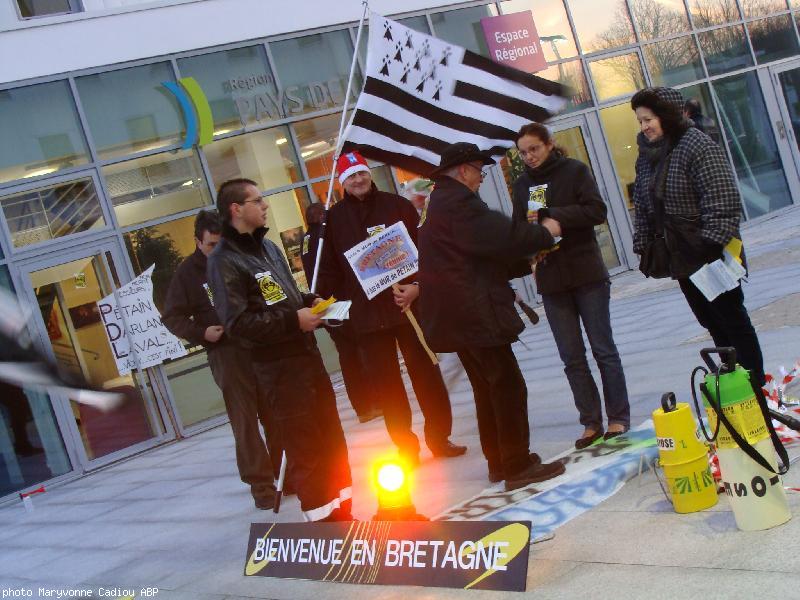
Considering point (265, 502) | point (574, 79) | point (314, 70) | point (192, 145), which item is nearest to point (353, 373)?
point (265, 502)

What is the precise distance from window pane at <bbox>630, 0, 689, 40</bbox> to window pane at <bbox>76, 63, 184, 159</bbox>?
26.0ft

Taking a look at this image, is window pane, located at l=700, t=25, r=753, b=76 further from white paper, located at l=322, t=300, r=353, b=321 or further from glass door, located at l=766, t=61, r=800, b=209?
white paper, located at l=322, t=300, r=353, b=321

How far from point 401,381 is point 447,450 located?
52 centimetres

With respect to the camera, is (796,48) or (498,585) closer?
(498,585)

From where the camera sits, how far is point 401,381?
6.32 m

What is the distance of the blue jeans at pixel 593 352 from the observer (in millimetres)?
5637

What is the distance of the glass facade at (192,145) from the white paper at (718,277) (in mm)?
5178

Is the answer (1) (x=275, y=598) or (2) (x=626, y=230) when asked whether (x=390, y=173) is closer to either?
(2) (x=626, y=230)

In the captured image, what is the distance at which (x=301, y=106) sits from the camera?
13.3 metres

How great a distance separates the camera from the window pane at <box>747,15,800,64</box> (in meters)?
17.9

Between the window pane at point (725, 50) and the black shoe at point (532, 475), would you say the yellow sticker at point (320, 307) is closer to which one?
the black shoe at point (532, 475)

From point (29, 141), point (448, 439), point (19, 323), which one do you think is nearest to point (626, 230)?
point (29, 141)

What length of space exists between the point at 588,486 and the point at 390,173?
9.47 metres

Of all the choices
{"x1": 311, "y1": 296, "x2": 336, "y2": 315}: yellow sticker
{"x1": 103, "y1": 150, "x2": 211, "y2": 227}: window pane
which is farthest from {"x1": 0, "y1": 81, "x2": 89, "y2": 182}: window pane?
{"x1": 311, "y1": 296, "x2": 336, "y2": 315}: yellow sticker
